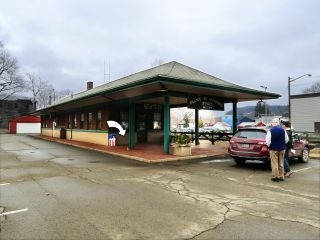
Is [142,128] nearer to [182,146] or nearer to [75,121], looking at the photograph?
[182,146]

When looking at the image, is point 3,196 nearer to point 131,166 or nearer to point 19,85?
point 131,166

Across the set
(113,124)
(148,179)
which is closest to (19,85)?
(113,124)

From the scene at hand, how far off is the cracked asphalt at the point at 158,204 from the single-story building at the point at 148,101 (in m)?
4.72

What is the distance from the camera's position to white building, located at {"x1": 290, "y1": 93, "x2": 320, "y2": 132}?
33.4 metres

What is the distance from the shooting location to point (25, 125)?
56.6 m

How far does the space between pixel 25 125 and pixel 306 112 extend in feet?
158

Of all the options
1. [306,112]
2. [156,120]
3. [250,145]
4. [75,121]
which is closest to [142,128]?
[156,120]

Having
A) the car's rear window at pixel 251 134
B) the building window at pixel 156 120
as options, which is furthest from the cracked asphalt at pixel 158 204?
the building window at pixel 156 120

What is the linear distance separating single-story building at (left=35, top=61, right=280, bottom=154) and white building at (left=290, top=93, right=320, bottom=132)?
1690cm

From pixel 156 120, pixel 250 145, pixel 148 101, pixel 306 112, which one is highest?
pixel 148 101

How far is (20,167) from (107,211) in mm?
7512

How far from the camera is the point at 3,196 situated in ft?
23.2

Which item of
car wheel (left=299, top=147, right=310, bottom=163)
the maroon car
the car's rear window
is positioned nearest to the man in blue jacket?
the maroon car

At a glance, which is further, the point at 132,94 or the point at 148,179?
the point at 132,94
